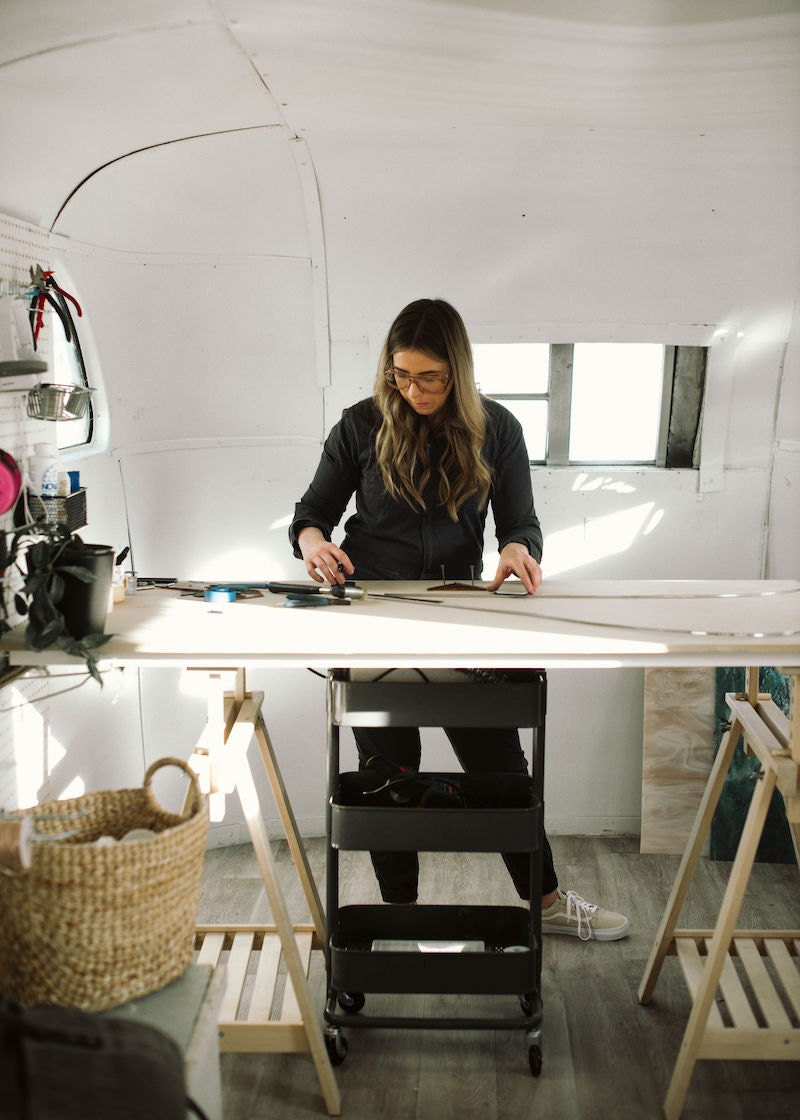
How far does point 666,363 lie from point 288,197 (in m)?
1.44

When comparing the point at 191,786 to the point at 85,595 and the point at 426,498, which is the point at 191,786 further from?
the point at 426,498

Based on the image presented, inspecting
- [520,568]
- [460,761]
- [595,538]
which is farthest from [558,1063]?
[595,538]

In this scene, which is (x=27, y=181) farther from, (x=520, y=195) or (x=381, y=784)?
(x=381, y=784)

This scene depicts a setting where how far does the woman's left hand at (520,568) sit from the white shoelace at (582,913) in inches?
40.9

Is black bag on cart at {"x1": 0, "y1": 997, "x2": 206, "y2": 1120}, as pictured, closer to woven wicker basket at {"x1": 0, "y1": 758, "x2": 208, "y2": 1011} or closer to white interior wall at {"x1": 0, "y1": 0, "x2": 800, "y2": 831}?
woven wicker basket at {"x1": 0, "y1": 758, "x2": 208, "y2": 1011}

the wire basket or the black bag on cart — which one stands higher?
the wire basket

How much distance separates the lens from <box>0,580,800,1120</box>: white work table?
6.64 feet

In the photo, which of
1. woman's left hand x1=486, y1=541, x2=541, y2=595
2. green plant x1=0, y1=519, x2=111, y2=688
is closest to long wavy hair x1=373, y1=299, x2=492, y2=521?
woman's left hand x1=486, y1=541, x2=541, y2=595

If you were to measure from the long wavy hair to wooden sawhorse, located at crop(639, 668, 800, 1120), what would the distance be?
0.86 m

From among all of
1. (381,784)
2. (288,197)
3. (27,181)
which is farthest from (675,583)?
(27,181)

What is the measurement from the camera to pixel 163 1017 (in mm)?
1578

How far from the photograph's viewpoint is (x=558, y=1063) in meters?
2.38

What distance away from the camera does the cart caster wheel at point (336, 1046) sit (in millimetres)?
2373

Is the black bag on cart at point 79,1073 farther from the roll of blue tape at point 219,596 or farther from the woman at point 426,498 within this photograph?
the woman at point 426,498
